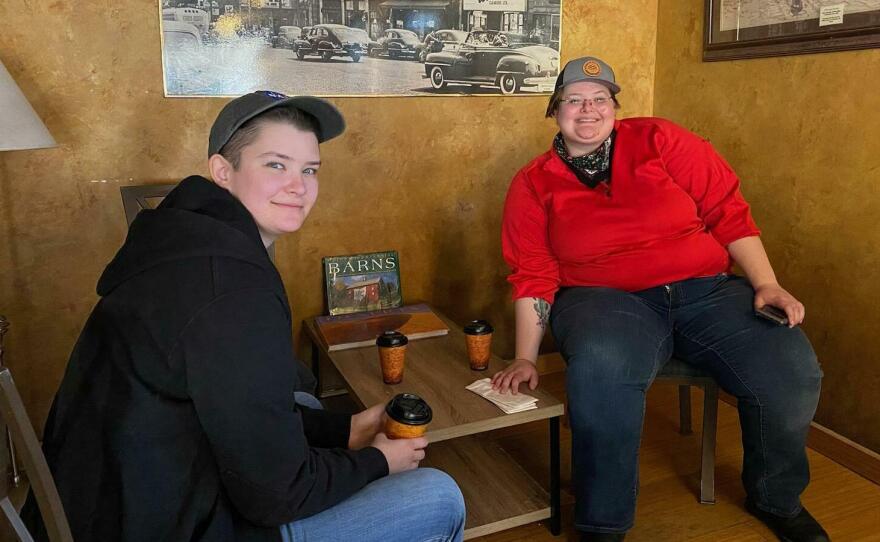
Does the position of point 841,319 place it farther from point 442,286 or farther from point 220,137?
point 220,137

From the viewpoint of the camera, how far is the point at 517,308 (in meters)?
2.09

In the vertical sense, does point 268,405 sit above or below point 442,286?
above

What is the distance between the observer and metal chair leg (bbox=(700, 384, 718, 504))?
77.7 inches

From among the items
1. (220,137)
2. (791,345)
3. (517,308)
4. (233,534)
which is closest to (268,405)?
(233,534)

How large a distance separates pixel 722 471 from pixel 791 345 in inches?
22.0

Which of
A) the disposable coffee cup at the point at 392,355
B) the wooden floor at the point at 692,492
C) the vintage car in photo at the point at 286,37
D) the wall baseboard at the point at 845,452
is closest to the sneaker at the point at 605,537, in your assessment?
the wooden floor at the point at 692,492

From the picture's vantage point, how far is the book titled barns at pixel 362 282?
8.37ft

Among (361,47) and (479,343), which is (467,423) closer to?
(479,343)

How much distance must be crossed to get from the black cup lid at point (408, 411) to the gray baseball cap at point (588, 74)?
118 cm

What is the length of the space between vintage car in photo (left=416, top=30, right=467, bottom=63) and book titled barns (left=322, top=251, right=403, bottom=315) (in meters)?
0.73

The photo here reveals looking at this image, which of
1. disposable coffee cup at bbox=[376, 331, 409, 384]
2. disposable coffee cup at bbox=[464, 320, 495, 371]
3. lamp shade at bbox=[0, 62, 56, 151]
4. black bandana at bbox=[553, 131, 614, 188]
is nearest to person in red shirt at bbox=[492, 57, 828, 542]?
black bandana at bbox=[553, 131, 614, 188]

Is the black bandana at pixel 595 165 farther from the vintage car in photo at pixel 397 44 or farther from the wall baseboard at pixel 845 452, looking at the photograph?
the wall baseboard at pixel 845 452

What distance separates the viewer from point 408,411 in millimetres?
1245

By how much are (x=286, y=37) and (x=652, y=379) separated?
5.17ft
